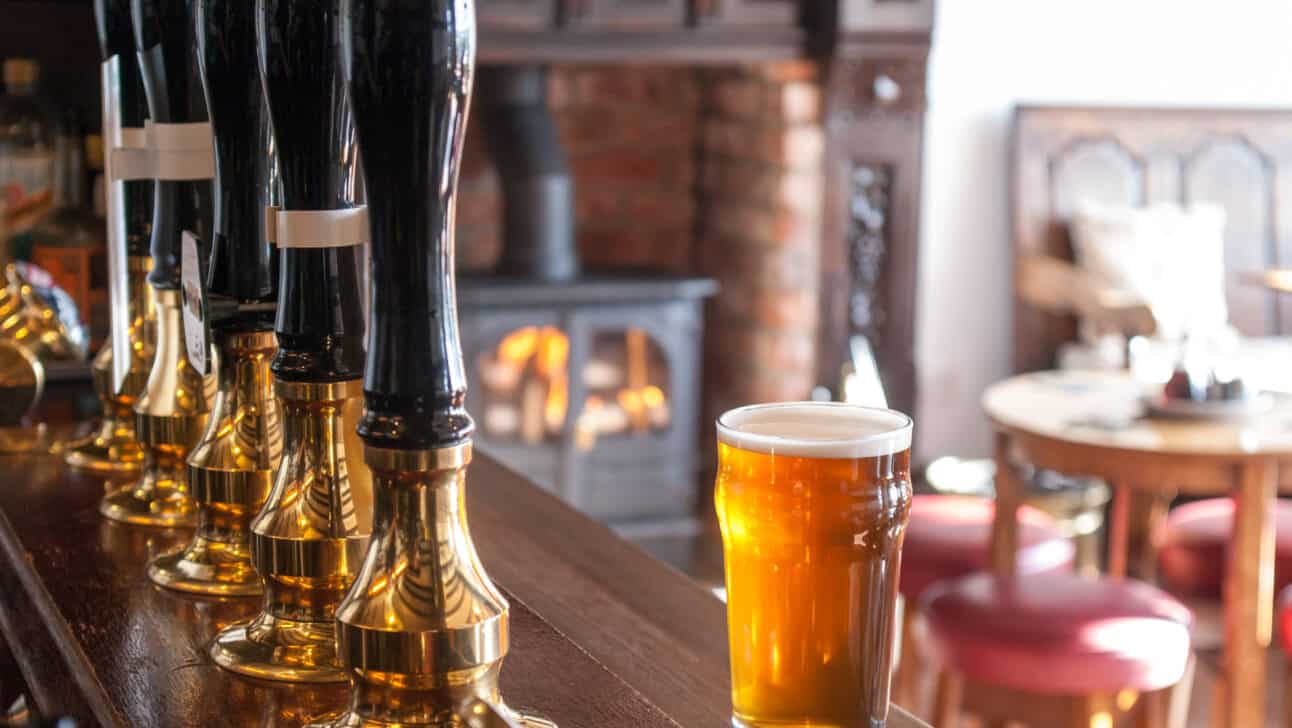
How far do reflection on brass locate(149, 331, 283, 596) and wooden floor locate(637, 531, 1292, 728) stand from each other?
2.19m

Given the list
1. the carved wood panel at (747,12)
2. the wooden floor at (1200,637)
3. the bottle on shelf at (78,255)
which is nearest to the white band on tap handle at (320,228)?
the bottle on shelf at (78,255)

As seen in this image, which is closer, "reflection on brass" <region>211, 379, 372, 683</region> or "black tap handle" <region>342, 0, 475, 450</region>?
"black tap handle" <region>342, 0, 475, 450</region>

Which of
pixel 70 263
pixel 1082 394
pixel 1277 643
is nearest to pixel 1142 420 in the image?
pixel 1082 394

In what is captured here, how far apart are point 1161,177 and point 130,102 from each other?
3901mm

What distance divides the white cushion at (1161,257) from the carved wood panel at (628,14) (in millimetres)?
1325

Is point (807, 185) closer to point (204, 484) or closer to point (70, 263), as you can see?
point (70, 263)

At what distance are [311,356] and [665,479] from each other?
3.26 m

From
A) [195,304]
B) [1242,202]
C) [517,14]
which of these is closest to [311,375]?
[195,304]

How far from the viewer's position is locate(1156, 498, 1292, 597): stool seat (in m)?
2.76

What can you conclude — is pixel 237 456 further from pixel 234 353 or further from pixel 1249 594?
pixel 1249 594

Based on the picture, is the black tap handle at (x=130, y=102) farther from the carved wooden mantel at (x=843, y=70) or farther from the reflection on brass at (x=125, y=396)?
the carved wooden mantel at (x=843, y=70)

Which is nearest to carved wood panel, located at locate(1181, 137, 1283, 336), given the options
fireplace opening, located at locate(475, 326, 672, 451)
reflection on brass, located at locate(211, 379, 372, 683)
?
fireplace opening, located at locate(475, 326, 672, 451)

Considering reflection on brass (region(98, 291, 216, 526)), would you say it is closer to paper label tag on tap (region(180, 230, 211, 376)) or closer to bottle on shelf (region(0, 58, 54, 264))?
paper label tag on tap (region(180, 230, 211, 376))

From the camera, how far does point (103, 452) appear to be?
3.75 feet
